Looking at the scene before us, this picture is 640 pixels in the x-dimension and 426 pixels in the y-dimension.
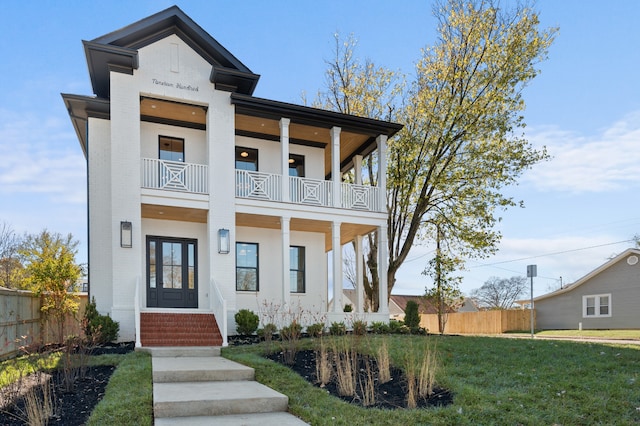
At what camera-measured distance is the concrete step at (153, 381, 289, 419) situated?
18.2 ft

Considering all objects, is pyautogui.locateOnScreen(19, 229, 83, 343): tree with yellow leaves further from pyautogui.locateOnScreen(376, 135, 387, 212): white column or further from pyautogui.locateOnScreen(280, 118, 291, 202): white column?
pyautogui.locateOnScreen(376, 135, 387, 212): white column

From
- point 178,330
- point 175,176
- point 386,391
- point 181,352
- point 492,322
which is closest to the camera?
point 386,391

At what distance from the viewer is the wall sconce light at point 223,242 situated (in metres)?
13.3

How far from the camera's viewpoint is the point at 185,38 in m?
13.7

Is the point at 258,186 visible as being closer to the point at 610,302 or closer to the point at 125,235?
the point at 125,235

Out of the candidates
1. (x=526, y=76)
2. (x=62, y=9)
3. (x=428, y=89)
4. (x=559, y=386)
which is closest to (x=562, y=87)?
(x=526, y=76)

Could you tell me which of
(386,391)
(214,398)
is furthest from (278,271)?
(214,398)

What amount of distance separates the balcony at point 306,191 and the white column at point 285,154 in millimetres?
219

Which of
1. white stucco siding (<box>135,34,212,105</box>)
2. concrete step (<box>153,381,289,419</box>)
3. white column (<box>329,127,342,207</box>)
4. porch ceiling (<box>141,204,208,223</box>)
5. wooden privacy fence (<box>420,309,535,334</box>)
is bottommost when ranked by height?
wooden privacy fence (<box>420,309,535,334</box>)

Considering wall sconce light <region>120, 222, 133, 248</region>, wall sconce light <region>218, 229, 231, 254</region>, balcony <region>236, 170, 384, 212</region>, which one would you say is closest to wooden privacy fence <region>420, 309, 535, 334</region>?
balcony <region>236, 170, 384, 212</region>

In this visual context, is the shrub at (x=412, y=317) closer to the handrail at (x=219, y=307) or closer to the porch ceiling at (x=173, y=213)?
the handrail at (x=219, y=307)

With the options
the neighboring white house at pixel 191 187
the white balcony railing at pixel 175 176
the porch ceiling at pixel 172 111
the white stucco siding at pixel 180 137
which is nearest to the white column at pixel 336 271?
the neighboring white house at pixel 191 187

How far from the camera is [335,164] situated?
1484 cm

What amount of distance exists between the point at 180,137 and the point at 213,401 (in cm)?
1032
